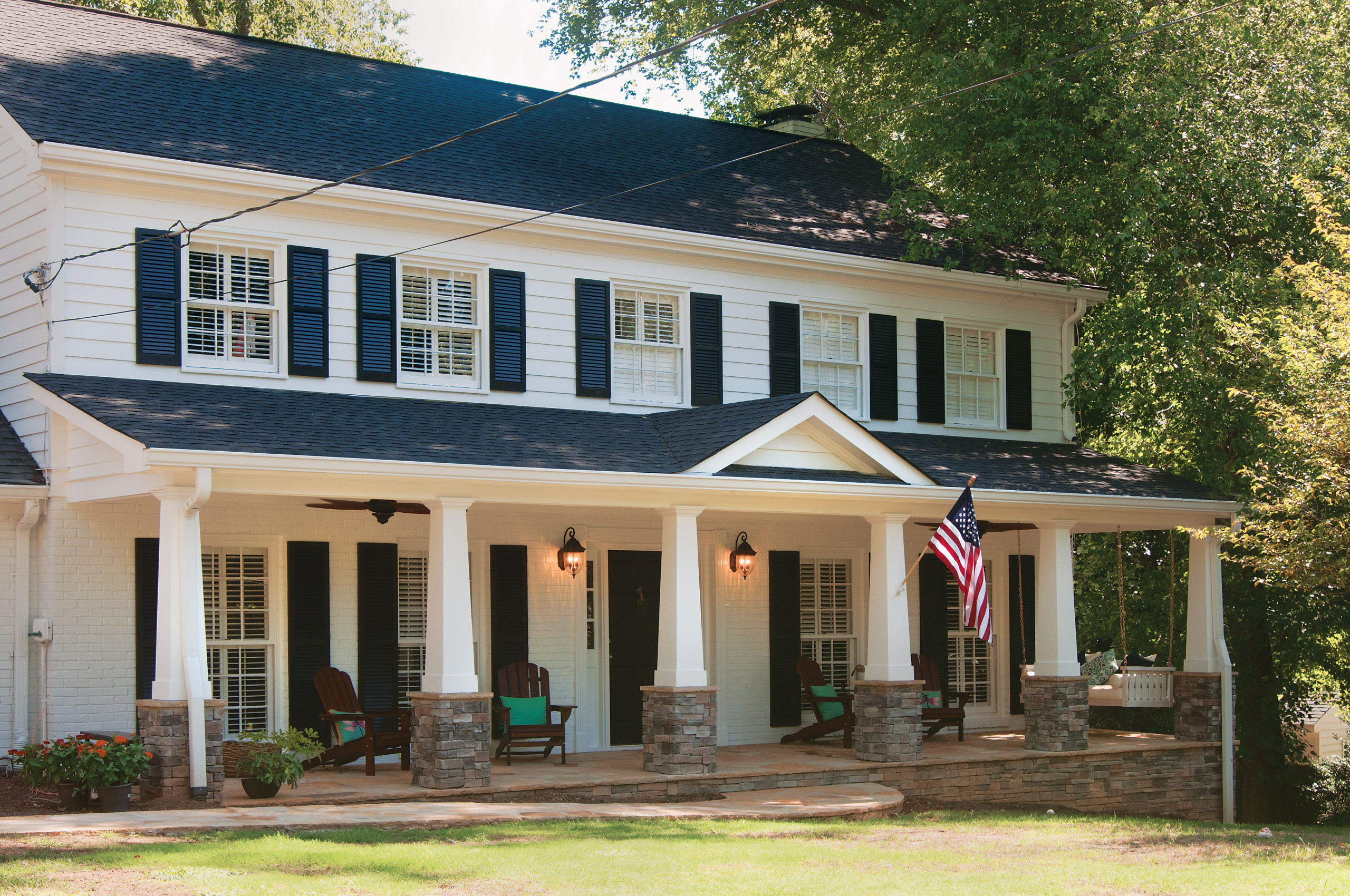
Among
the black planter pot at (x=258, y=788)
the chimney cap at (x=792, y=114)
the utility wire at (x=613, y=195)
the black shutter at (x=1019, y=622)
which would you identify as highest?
the chimney cap at (x=792, y=114)

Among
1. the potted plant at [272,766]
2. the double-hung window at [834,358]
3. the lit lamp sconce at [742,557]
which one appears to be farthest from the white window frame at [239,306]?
the double-hung window at [834,358]

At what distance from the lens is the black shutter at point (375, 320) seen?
14078 mm

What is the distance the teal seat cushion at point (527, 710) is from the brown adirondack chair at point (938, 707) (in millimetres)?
4179

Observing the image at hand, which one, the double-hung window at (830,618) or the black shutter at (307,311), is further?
the double-hung window at (830,618)

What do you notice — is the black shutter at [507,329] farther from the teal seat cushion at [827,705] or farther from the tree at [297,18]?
the tree at [297,18]

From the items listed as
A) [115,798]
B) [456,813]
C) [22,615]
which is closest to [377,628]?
[22,615]

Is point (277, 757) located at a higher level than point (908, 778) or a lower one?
higher

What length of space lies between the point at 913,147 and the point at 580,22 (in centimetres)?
1008

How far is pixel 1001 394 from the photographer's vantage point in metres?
18.5

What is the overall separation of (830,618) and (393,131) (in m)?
7.62

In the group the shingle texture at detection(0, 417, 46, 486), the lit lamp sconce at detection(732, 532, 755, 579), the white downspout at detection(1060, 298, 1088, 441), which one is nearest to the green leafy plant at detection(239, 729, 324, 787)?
the shingle texture at detection(0, 417, 46, 486)

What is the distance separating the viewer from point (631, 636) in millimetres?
15711

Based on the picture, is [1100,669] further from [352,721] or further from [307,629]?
[307,629]

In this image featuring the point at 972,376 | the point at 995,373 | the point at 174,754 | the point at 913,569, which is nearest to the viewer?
the point at 174,754
